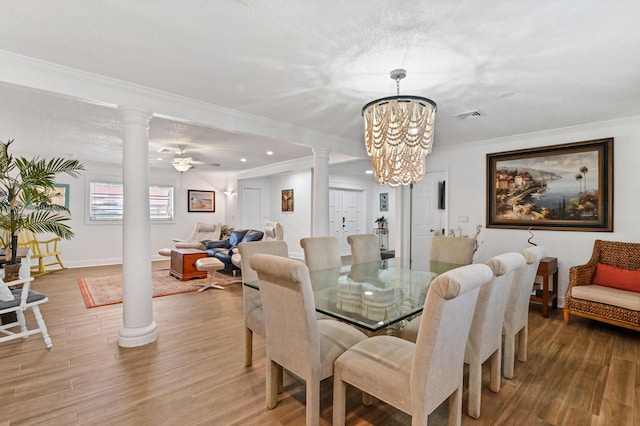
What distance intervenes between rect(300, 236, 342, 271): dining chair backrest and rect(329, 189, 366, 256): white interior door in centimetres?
497

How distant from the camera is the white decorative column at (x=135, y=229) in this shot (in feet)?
9.29

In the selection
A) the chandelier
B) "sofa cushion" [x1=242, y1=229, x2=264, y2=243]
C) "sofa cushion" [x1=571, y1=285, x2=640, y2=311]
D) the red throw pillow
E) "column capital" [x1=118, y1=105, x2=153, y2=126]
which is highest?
"column capital" [x1=118, y1=105, x2=153, y2=126]

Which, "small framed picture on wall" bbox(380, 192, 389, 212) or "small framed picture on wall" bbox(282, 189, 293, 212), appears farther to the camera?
"small framed picture on wall" bbox(380, 192, 389, 212)

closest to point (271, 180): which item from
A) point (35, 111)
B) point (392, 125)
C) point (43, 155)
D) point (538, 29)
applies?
point (43, 155)

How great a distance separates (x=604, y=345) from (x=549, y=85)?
8.17 feet

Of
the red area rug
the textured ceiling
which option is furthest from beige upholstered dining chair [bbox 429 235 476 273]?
the red area rug

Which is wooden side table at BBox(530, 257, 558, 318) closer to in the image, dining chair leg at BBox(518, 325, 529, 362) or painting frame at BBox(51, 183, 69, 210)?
dining chair leg at BBox(518, 325, 529, 362)

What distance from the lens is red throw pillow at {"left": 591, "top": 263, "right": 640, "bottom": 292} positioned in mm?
3291

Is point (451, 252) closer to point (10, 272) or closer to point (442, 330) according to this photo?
point (442, 330)

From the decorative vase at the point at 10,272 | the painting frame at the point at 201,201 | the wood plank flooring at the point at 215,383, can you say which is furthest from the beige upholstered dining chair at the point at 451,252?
the painting frame at the point at 201,201

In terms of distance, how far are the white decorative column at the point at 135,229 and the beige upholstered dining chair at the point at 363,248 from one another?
214 cm

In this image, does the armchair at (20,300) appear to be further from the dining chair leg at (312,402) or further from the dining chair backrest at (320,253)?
the dining chair leg at (312,402)

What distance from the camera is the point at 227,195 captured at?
29.8 ft

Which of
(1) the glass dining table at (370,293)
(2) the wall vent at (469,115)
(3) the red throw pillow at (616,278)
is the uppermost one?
(2) the wall vent at (469,115)
